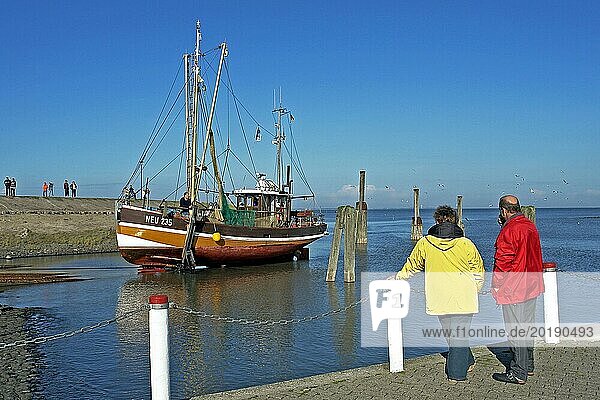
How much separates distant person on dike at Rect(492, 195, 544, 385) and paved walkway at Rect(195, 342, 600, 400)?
303 millimetres

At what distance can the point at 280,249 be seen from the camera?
1398 inches

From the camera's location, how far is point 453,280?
23.9 feet

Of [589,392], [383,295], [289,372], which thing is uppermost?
[383,295]

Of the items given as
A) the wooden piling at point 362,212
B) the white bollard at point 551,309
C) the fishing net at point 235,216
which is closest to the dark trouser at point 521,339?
the white bollard at point 551,309

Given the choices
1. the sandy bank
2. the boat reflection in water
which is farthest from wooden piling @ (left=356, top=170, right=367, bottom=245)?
the boat reflection in water

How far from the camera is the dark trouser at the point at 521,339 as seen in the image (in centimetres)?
722

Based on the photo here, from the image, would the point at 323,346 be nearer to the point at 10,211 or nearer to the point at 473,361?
the point at 473,361

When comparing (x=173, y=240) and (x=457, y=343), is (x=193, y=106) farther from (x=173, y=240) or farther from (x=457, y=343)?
(x=457, y=343)

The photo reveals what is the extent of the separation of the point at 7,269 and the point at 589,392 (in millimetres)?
28691

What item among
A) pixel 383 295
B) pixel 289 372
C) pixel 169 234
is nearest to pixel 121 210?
pixel 169 234

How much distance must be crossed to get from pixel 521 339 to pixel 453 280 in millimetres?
966

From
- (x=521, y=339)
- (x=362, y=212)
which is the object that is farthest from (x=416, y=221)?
(x=521, y=339)

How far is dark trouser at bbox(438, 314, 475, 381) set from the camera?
7352 mm

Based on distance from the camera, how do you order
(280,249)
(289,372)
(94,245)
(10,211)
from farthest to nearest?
1. (10,211)
2. (94,245)
3. (280,249)
4. (289,372)
